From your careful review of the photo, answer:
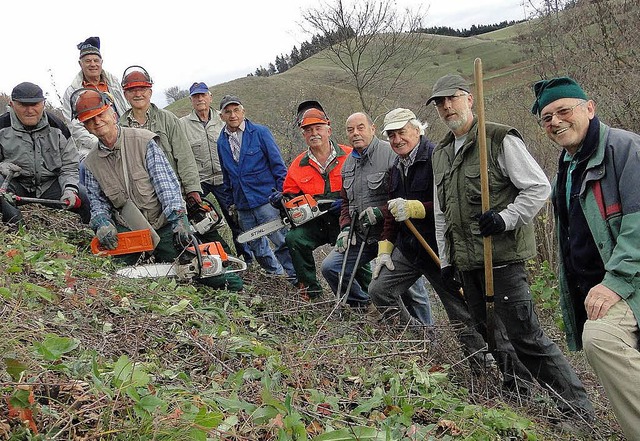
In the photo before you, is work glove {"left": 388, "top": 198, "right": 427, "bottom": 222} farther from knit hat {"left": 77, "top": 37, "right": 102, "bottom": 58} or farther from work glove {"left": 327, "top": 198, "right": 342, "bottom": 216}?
knit hat {"left": 77, "top": 37, "right": 102, "bottom": 58}

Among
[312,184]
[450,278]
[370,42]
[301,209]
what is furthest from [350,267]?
[370,42]

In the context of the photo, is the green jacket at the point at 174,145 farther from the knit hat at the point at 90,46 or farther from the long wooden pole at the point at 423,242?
the long wooden pole at the point at 423,242

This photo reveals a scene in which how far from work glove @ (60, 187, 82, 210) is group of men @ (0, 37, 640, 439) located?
35 millimetres

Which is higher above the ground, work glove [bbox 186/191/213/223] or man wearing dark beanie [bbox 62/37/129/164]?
man wearing dark beanie [bbox 62/37/129/164]

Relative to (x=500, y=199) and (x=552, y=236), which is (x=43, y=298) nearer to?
(x=500, y=199)

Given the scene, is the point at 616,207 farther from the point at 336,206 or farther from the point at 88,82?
the point at 88,82

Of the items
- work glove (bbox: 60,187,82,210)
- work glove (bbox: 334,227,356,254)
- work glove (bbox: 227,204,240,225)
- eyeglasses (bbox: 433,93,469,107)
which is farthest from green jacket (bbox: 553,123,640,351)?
work glove (bbox: 60,187,82,210)

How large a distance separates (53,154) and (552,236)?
20.8 ft

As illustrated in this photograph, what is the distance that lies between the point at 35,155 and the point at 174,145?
1337 millimetres

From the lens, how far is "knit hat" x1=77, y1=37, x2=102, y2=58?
5.93m

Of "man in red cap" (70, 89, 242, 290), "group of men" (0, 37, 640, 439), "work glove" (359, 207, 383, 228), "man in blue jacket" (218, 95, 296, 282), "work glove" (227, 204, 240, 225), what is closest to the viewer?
"group of men" (0, 37, 640, 439)

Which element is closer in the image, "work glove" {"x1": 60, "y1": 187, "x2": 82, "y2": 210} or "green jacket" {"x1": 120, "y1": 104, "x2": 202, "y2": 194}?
"work glove" {"x1": 60, "y1": 187, "x2": 82, "y2": 210}

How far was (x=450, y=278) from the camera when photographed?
14.4 ft

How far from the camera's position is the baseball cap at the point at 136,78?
5.61 metres
